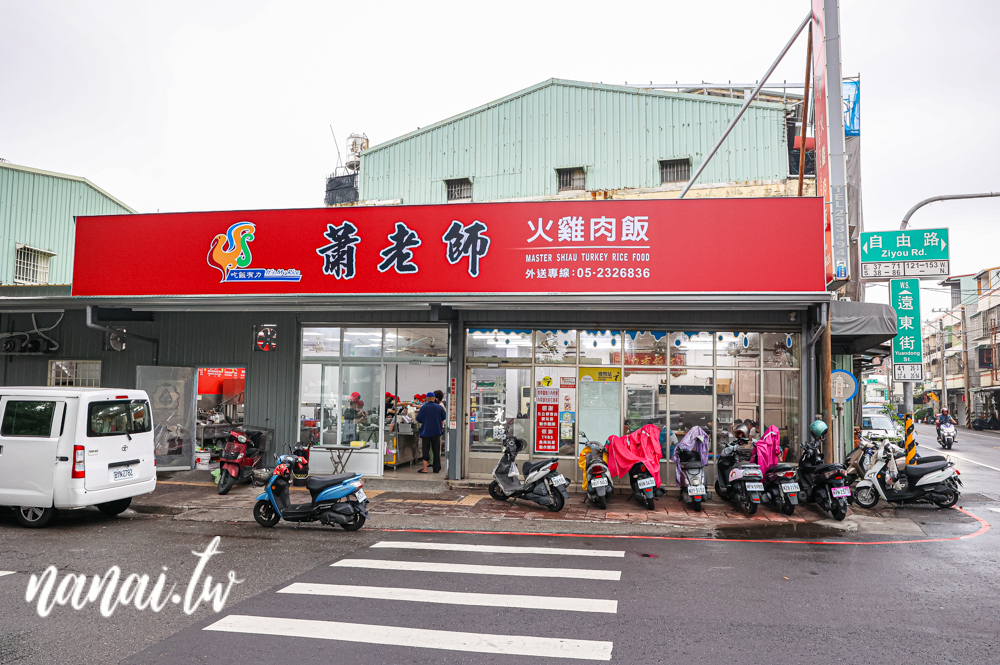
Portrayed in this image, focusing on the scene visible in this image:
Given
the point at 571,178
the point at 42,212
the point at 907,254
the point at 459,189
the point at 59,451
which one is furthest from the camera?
the point at 42,212

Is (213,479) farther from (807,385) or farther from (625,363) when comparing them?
(807,385)

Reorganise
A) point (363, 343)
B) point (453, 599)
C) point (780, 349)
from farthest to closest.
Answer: point (363, 343), point (780, 349), point (453, 599)

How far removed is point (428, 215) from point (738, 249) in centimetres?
561

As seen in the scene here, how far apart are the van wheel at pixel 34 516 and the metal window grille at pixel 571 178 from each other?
54.1 feet

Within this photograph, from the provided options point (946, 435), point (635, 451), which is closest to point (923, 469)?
point (635, 451)

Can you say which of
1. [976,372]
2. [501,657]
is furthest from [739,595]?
[976,372]

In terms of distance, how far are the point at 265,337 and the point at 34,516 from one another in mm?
5343

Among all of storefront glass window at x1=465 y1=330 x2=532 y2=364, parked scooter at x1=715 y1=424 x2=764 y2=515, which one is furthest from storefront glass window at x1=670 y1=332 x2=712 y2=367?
storefront glass window at x1=465 y1=330 x2=532 y2=364

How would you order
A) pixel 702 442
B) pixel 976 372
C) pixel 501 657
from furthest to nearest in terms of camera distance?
pixel 976 372 → pixel 702 442 → pixel 501 657

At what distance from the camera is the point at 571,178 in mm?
21344

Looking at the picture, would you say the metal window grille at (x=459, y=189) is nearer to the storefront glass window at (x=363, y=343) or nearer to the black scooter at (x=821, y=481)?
the storefront glass window at (x=363, y=343)

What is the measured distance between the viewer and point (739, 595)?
247 inches

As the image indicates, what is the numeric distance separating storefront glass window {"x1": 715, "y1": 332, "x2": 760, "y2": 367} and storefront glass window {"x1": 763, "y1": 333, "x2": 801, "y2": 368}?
0.60 ft

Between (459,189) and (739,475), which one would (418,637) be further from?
(459,189)
